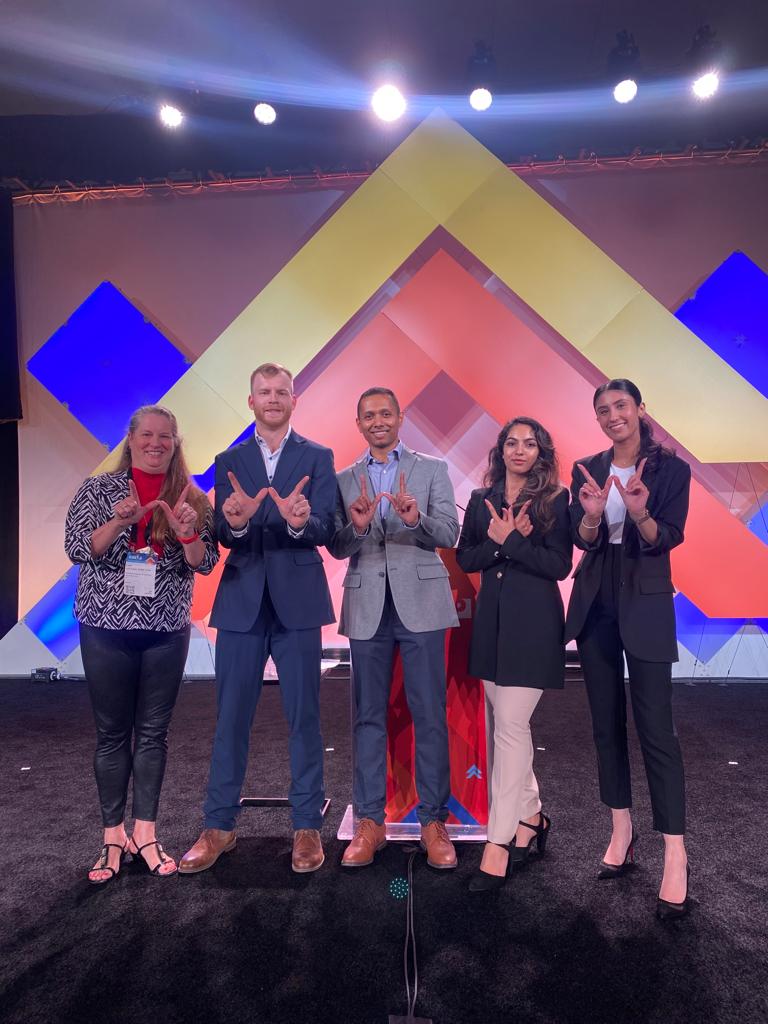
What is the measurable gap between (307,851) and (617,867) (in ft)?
3.37

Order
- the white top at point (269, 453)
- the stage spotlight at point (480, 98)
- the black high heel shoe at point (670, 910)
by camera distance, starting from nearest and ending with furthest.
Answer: the black high heel shoe at point (670, 910), the white top at point (269, 453), the stage spotlight at point (480, 98)

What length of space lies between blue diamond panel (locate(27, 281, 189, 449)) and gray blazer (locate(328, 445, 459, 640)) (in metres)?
3.58

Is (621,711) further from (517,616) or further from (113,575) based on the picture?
(113,575)

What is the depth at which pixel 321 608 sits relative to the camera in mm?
2352

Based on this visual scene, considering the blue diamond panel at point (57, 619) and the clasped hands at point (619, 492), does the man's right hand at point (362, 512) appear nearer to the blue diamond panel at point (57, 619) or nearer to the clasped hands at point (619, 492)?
the clasped hands at point (619, 492)

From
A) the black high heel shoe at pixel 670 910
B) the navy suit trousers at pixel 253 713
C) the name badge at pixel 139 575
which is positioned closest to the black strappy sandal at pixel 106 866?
the navy suit trousers at pixel 253 713

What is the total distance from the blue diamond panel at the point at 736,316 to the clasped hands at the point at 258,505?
4152 mm

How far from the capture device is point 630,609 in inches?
79.9

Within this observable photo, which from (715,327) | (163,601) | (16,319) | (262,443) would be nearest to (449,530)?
(262,443)

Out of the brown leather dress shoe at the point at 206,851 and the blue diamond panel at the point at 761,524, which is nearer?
the brown leather dress shoe at the point at 206,851

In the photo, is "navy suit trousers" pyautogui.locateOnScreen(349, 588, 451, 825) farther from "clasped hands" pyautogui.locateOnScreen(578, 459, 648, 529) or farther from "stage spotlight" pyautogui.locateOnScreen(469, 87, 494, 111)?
"stage spotlight" pyautogui.locateOnScreen(469, 87, 494, 111)

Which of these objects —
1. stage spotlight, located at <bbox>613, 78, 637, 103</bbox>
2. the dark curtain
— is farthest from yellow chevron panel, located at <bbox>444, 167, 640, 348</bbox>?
the dark curtain

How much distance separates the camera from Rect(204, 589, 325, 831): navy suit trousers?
230 centimetres

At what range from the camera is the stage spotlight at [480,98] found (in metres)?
4.87
